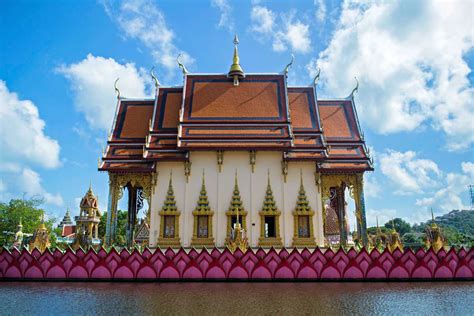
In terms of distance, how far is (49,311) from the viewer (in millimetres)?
5273

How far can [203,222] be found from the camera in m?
16.2

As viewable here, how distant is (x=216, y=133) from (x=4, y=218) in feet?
84.4

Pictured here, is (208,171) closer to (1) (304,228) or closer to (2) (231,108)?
(2) (231,108)

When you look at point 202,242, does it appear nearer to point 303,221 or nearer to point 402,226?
point 303,221

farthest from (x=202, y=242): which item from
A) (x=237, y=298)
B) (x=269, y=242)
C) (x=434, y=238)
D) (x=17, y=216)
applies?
(x=17, y=216)

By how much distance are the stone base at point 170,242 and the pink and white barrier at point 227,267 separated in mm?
7002

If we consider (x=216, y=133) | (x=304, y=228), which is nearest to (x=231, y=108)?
(x=216, y=133)

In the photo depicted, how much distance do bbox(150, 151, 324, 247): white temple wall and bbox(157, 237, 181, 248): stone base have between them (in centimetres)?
24

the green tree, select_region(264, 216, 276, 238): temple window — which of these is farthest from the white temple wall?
the green tree

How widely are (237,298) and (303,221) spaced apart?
10.2 metres

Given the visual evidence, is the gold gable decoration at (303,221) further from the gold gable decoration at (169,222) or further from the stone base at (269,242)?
the gold gable decoration at (169,222)

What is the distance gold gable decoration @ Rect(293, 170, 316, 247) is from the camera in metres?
15.9

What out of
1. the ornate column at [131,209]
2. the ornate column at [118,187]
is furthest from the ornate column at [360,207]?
the ornate column at [131,209]

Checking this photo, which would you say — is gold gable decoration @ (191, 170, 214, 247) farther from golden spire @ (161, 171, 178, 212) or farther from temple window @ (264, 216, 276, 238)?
temple window @ (264, 216, 276, 238)
